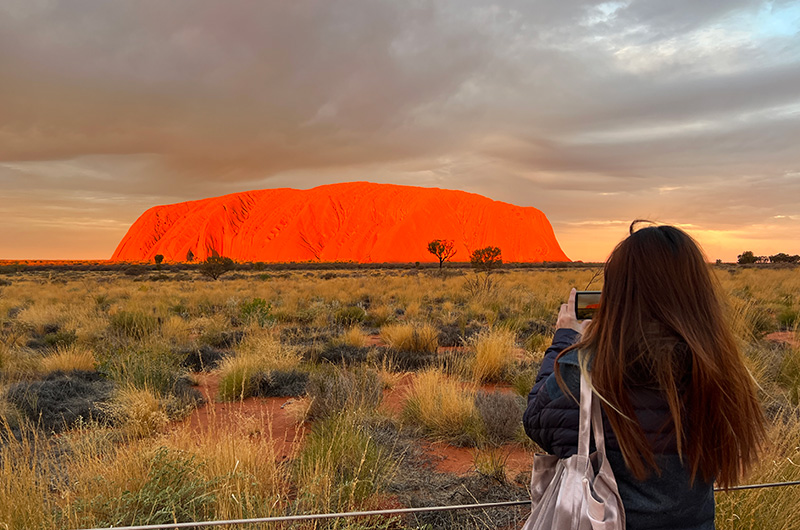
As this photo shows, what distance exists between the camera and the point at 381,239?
91.8 m

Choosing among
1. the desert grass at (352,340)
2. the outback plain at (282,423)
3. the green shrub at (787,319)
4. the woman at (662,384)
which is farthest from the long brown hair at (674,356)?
the green shrub at (787,319)

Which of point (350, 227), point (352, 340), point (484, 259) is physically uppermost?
point (350, 227)

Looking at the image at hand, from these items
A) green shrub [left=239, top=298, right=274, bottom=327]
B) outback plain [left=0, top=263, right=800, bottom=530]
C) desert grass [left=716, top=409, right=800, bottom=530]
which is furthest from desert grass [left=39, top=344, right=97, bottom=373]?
desert grass [left=716, top=409, right=800, bottom=530]

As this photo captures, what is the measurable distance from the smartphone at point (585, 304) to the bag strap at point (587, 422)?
1.29 feet

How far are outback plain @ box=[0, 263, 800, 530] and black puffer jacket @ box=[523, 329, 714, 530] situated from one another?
0.54 m

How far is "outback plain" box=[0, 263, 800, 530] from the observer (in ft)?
9.36

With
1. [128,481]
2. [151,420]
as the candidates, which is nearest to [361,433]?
[128,481]

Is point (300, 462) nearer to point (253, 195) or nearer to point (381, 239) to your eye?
point (381, 239)

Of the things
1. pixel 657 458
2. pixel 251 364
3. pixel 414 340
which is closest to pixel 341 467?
pixel 657 458

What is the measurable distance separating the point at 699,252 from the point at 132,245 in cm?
14244

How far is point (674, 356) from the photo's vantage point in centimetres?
140

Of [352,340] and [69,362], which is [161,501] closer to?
[69,362]

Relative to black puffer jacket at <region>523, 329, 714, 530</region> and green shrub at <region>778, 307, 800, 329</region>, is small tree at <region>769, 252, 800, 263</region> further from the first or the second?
black puffer jacket at <region>523, 329, 714, 530</region>

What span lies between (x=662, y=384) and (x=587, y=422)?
0.25 meters
